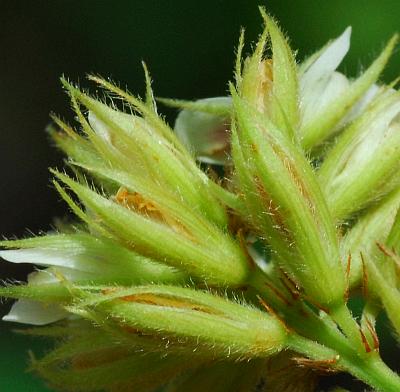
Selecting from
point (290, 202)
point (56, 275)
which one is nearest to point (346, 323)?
point (290, 202)

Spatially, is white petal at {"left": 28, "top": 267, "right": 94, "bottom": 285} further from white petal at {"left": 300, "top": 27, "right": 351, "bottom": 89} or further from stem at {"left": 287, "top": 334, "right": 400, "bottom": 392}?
white petal at {"left": 300, "top": 27, "right": 351, "bottom": 89}

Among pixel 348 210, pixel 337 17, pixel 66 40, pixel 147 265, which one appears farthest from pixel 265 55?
pixel 66 40

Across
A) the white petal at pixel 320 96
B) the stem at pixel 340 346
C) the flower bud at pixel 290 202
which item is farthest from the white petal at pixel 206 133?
the stem at pixel 340 346

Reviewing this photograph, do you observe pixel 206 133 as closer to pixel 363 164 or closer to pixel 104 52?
pixel 363 164

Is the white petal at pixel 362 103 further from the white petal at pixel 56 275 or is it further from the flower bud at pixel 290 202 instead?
the white petal at pixel 56 275


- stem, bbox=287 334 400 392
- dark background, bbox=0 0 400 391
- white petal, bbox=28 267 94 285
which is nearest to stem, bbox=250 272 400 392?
stem, bbox=287 334 400 392

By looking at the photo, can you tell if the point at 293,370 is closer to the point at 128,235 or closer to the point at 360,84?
the point at 128,235
